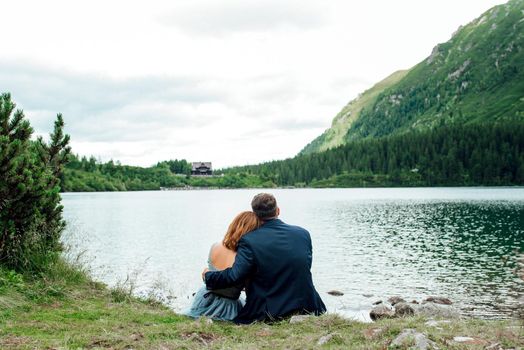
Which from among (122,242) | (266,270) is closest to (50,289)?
(266,270)

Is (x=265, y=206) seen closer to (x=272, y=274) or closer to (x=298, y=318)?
(x=272, y=274)

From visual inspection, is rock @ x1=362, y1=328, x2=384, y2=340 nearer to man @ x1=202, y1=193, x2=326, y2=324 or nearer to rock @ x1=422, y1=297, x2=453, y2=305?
man @ x1=202, y1=193, x2=326, y2=324

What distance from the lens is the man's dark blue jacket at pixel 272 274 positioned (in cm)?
976

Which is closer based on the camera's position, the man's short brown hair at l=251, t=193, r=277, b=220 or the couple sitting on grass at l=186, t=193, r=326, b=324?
the couple sitting on grass at l=186, t=193, r=326, b=324

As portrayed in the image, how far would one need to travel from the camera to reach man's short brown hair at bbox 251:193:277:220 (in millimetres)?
9914

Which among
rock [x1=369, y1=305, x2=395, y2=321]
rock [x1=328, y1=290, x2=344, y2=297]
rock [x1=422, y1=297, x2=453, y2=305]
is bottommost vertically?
rock [x1=328, y1=290, x2=344, y2=297]

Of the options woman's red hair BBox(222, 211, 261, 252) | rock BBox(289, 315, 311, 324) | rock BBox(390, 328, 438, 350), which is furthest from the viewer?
woman's red hair BBox(222, 211, 261, 252)

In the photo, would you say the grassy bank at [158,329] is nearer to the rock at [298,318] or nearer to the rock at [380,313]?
the rock at [298,318]

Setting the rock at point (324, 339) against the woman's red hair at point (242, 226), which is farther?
the woman's red hair at point (242, 226)

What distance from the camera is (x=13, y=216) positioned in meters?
13.1

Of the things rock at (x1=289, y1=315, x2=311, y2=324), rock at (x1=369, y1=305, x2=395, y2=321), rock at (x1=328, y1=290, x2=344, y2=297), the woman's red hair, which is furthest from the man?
rock at (x1=328, y1=290, x2=344, y2=297)

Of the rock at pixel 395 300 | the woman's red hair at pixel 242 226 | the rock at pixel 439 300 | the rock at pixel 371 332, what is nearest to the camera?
the rock at pixel 371 332

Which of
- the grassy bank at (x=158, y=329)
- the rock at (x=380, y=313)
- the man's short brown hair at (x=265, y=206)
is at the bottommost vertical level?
the rock at (x=380, y=313)

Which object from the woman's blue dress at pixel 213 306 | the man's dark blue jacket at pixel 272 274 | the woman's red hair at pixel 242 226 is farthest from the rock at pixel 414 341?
the woman's blue dress at pixel 213 306
